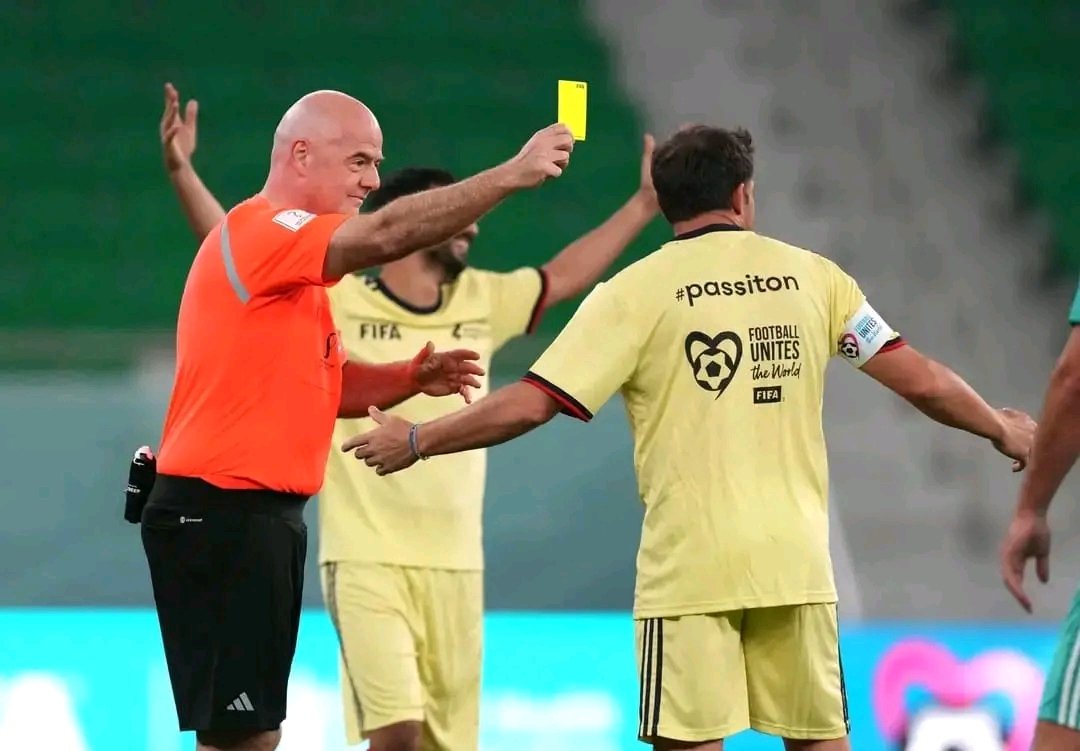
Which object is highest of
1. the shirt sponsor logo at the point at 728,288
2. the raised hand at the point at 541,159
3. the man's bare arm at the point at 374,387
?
the raised hand at the point at 541,159

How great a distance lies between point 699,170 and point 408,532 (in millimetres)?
1853

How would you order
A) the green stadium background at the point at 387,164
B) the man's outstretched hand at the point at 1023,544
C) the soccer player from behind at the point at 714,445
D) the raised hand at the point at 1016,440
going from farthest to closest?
1. the green stadium background at the point at 387,164
2. the raised hand at the point at 1016,440
3. the soccer player from behind at the point at 714,445
4. the man's outstretched hand at the point at 1023,544

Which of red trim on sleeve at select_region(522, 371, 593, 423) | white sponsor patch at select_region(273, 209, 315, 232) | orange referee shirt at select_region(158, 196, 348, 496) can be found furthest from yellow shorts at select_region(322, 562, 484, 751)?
white sponsor patch at select_region(273, 209, 315, 232)

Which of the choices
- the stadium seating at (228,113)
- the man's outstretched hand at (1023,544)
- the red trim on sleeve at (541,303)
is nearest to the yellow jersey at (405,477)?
the red trim on sleeve at (541,303)

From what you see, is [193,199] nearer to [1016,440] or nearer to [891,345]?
[891,345]

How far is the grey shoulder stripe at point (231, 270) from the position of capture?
4.33 metres

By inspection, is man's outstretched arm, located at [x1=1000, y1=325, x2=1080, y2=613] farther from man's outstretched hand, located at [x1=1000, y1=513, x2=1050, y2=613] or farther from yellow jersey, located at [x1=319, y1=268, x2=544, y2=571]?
yellow jersey, located at [x1=319, y1=268, x2=544, y2=571]

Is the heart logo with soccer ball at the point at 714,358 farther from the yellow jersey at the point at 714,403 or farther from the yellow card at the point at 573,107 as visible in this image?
the yellow card at the point at 573,107

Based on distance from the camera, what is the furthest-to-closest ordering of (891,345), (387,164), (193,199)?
1. (387,164)
2. (193,199)
3. (891,345)

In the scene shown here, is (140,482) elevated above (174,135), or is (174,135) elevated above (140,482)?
(174,135)

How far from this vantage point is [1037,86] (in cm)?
1146

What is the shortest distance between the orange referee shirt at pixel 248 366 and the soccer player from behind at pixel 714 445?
0.19 metres

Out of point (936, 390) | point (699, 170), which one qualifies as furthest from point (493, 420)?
point (936, 390)

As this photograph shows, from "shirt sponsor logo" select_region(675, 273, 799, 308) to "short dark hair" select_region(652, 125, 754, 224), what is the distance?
8.7 inches
